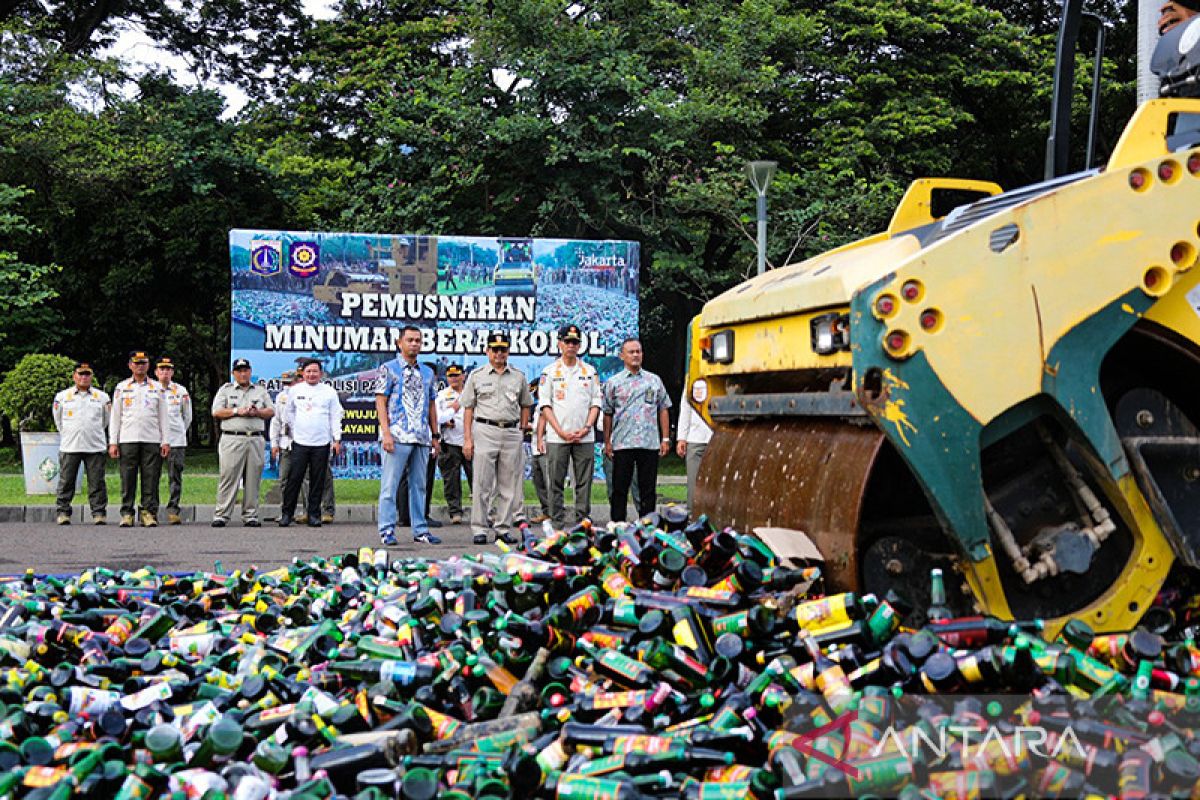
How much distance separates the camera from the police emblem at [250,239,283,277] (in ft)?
60.1

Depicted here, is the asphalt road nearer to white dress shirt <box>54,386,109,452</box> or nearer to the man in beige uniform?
the man in beige uniform

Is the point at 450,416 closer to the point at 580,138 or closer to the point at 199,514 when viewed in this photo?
the point at 199,514

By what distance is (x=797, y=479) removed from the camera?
4945 millimetres

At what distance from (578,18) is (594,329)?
9376mm

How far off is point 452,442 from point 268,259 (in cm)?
454

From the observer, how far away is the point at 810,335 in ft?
15.8

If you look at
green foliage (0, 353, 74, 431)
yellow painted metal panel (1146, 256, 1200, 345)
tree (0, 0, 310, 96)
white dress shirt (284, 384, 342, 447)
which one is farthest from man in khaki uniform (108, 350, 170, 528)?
tree (0, 0, 310, 96)

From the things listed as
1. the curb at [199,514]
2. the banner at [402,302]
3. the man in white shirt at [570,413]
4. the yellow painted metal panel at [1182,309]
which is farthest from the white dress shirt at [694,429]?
the yellow painted metal panel at [1182,309]

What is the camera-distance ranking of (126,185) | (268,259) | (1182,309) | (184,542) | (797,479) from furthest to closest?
(126,185) → (268,259) → (184,542) → (797,479) → (1182,309)

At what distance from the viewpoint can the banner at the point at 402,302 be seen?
59.9ft

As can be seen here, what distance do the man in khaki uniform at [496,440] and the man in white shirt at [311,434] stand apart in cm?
290

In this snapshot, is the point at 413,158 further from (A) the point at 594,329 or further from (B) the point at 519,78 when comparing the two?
(A) the point at 594,329

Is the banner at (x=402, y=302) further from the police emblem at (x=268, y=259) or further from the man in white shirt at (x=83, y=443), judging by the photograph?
the man in white shirt at (x=83, y=443)

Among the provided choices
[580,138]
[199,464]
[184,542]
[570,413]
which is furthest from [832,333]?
[199,464]
